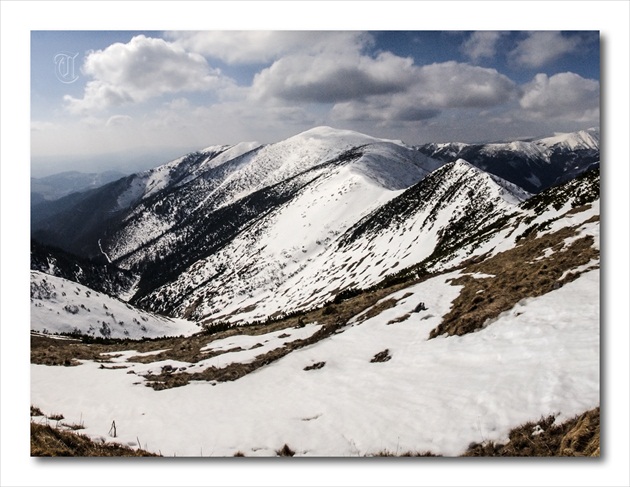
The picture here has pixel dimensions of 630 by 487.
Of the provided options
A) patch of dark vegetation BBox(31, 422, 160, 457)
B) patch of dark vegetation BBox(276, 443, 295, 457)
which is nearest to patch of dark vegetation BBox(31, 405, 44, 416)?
patch of dark vegetation BBox(31, 422, 160, 457)

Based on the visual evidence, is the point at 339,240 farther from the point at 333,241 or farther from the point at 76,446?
the point at 76,446

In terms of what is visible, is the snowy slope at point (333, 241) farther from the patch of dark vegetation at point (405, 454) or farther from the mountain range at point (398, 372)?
the patch of dark vegetation at point (405, 454)

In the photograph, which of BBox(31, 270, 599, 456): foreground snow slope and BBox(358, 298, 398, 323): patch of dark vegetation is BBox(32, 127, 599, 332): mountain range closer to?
BBox(31, 270, 599, 456): foreground snow slope

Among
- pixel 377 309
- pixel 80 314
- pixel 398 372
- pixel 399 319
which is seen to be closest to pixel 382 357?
pixel 398 372
